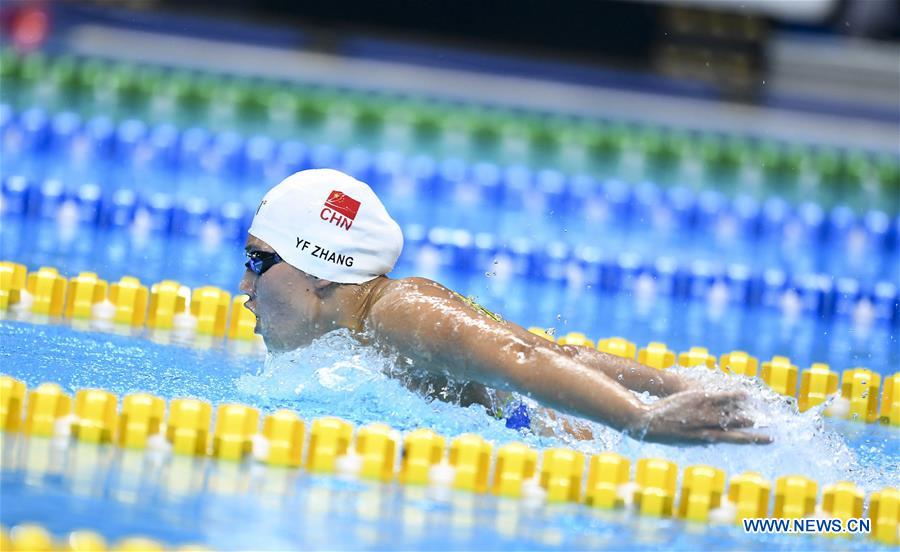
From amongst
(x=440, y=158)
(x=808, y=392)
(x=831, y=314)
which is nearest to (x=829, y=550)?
(x=808, y=392)

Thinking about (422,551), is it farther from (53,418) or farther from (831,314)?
(831,314)

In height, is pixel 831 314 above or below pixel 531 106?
below

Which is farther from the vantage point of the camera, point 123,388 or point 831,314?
point 831,314

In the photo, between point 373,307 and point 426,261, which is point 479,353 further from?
point 426,261

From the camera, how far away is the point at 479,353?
124 inches

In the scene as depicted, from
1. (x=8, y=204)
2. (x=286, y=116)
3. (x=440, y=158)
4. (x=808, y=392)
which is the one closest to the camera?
(x=808, y=392)

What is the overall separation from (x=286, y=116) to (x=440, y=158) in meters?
1.60

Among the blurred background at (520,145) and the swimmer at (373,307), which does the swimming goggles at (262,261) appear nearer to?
the swimmer at (373,307)

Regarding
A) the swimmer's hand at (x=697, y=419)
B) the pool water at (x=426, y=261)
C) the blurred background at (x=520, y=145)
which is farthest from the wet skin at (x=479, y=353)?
the blurred background at (x=520, y=145)

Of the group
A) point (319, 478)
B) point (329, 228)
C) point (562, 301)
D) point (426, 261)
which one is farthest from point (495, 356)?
point (426, 261)

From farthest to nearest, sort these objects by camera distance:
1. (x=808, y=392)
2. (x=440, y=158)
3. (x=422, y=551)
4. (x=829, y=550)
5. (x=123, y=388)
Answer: (x=440, y=158) < (x=808, y=392) < (x=123, y=388) < (x=829, y=550) < (x=422, y=551)

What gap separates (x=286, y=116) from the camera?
1042 cm

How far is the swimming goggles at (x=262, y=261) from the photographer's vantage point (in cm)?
356

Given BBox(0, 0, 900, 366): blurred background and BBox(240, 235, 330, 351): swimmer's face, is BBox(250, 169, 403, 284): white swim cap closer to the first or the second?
BBox(240, 235, 330, 351): swimmer's face
